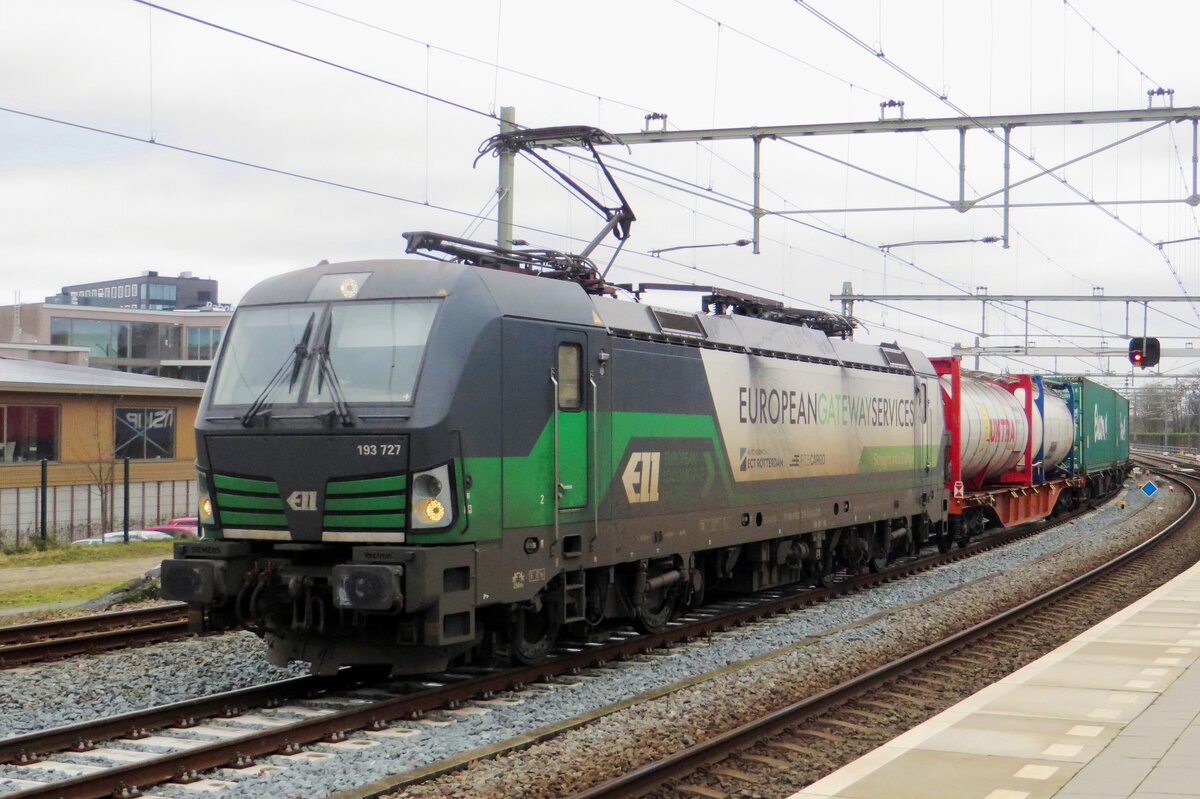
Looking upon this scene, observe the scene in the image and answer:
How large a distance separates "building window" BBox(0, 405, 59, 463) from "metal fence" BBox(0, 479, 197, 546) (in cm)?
84

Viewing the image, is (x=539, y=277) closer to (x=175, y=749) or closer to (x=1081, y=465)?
(x=175, y=749)

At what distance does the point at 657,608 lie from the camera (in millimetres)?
13625

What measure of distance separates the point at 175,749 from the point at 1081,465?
105 feet

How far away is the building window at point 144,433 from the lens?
30.5 metres

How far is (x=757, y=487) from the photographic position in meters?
14.8

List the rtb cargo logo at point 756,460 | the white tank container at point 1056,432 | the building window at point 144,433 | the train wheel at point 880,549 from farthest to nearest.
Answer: the white tank container at point 1056,432
the building window at point 144,433
the train wheel at point 880,549
the rtb cargo logo at point 756,460

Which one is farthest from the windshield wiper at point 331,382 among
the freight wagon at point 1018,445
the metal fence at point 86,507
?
the metal fence at point 86,507

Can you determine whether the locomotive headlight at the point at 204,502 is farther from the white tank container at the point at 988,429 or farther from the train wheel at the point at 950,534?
the white tank container at the point at 988,429

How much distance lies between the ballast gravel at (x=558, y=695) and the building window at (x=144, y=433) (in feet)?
62.5

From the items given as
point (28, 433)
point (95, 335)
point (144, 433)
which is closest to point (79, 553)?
point (28, 433)

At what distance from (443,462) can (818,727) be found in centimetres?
346

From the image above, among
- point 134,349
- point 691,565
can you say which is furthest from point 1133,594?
point 134,349

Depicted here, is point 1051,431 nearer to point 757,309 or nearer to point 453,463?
point 757,309

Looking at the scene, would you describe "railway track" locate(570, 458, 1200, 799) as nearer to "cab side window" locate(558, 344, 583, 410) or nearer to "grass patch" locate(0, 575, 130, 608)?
"cab side window" locate(558, 344, 583, 410)
